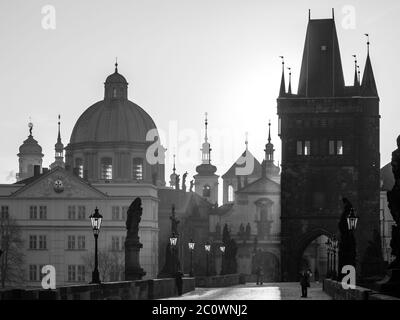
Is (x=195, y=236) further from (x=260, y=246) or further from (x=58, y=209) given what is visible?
(x=58, y=209)

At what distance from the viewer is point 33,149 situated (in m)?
181


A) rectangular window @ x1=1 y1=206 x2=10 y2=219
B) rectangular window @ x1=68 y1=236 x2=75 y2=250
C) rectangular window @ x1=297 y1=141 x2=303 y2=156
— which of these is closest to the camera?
rectangular window @ x1=297 y1=141 x2=303 y2=156

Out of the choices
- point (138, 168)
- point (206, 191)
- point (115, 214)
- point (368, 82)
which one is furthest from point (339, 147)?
point (206, 191)

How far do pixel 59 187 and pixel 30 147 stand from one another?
1949 inches

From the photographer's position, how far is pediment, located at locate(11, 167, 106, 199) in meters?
133

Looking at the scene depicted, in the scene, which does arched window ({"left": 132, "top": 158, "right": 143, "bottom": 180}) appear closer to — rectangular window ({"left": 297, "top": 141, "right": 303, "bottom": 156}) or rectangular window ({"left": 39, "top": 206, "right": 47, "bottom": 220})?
rectangular window ({"left": 39, "top": 206, "right": 47, "bottom": 220})

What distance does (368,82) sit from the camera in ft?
420

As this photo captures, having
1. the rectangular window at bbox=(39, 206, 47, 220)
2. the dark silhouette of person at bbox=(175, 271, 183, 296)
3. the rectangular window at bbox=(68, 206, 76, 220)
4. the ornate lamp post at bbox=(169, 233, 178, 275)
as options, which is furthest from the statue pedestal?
the rectangular window at bbox=(39, 206, 47, 220)

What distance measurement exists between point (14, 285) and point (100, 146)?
1191 inches

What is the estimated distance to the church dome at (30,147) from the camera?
181m

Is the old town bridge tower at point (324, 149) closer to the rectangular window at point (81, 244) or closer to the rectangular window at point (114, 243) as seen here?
the rectangular window at point (114, 243)

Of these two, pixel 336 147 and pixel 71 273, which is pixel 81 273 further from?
pixel 336 147
